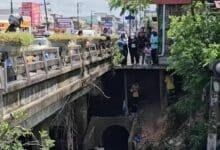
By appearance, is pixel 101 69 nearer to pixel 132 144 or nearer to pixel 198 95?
pixel 132 144

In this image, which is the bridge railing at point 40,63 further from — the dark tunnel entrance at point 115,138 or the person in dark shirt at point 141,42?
the person in dark shirt at point 141,42

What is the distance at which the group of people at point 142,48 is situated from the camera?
78.3ft

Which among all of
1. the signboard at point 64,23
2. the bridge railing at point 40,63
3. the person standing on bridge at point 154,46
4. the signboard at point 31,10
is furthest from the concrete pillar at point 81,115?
the signboard at point 31,10

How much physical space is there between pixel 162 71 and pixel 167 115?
144 inches

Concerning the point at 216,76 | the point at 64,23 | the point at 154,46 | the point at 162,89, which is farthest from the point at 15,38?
the point at 64,23

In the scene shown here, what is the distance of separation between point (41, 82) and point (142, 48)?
1225cm

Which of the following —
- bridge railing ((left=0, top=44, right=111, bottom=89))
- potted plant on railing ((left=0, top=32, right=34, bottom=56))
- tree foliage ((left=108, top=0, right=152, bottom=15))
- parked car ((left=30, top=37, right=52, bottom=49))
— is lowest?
bridge railing ((left=0, top=44, right=111, bottom=89))

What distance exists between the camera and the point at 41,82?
509 inches

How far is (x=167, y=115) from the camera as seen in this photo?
20.5 m

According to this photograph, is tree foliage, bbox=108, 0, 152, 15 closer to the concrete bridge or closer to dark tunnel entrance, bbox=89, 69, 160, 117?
dark tunnel entrance, bbox=89, 69, 160, 117

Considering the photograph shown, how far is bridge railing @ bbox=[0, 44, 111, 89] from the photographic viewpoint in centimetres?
1074

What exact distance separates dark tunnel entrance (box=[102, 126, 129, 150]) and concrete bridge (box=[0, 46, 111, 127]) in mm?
5342

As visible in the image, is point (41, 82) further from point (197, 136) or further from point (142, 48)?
point (142, 48)

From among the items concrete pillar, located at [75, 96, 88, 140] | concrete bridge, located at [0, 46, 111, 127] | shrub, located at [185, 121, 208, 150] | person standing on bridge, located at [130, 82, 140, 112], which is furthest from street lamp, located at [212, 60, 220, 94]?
person standing on bridge, located at [130, 82, 140, 112]
